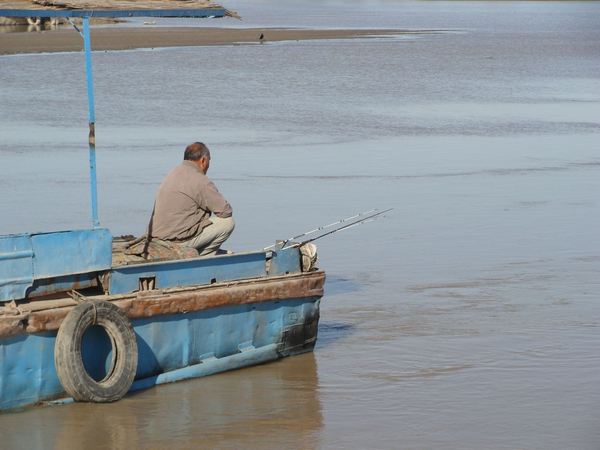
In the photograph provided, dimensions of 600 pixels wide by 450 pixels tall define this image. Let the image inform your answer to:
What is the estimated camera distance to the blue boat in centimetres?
689

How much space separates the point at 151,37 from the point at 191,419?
41.7 m

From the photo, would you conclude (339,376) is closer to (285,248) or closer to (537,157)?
(285,248)

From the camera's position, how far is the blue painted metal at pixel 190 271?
741cm

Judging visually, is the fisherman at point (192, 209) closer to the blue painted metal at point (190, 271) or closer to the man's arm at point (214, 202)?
the man's arm at point (214, 202)

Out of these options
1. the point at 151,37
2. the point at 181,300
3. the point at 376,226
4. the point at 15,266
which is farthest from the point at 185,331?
the point at 151,37

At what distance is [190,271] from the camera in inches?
302

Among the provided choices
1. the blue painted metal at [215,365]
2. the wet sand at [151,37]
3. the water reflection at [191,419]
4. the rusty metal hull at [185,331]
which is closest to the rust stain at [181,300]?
the rusty metal hull at [185,331]

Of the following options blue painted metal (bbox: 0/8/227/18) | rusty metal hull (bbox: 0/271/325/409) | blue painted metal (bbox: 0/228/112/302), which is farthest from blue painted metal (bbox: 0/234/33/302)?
blue painted metal (bbox: 0/8/227/18)

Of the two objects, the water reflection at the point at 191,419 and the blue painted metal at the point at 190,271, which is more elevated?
the blue painted metal at the point at 190,271

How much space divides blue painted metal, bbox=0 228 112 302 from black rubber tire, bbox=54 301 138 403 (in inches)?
12.1

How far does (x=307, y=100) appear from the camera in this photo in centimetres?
2553

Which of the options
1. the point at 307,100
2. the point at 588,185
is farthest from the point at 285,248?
the point at 307,100

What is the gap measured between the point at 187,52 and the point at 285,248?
106ft

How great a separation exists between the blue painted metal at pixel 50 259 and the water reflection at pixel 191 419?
70 cm
